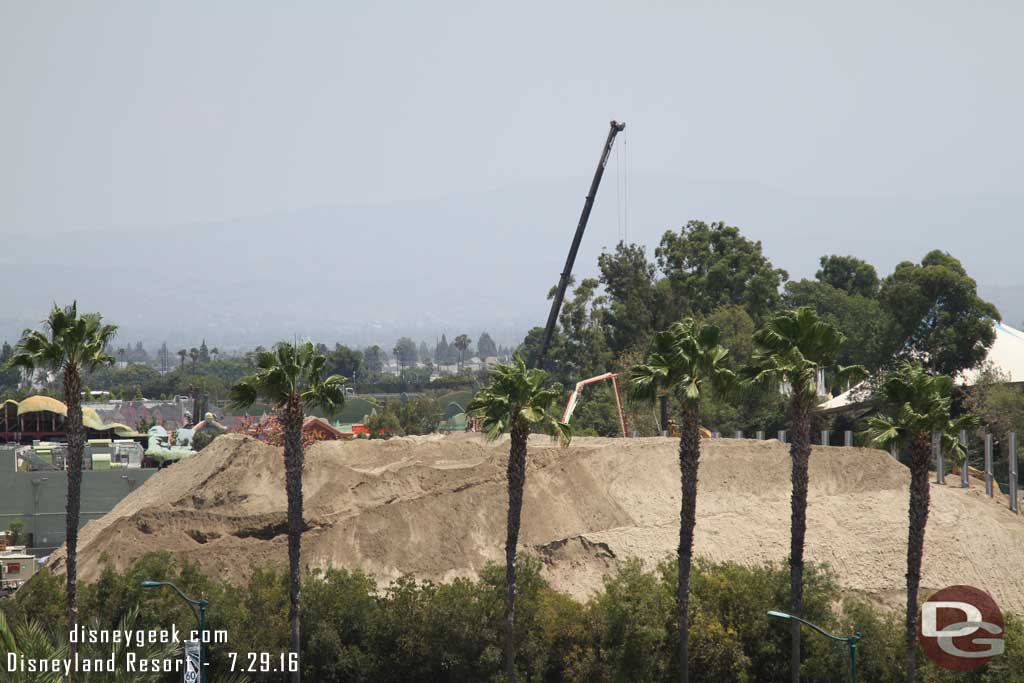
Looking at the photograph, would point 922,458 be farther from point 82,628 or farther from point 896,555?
point 82,628

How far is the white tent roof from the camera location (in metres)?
99.3

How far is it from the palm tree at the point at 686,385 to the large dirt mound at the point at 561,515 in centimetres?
1131

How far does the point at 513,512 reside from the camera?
4003 centimetres

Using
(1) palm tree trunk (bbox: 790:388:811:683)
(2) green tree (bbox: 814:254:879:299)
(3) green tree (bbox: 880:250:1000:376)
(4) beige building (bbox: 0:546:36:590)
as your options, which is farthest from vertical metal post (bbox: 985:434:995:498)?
(2) green tree (bbox: 814:254:879:299)

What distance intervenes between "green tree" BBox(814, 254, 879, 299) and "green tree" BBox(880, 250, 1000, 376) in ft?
207


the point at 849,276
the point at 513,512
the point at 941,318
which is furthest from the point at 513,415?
the point at 849,276

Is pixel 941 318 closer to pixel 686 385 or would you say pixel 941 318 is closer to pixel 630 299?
pixel 630 299

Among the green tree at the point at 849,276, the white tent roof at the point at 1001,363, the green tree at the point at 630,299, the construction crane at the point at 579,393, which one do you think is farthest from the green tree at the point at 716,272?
the construction crane at the point at 579,393

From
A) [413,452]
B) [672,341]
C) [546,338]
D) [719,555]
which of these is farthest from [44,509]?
[672,341]

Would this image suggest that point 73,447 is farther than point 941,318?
No

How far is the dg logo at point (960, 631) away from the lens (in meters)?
40.7

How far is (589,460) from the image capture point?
59.4 m

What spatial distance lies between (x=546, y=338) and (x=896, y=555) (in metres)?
57.3

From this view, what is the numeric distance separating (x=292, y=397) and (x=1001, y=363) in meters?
75.1
